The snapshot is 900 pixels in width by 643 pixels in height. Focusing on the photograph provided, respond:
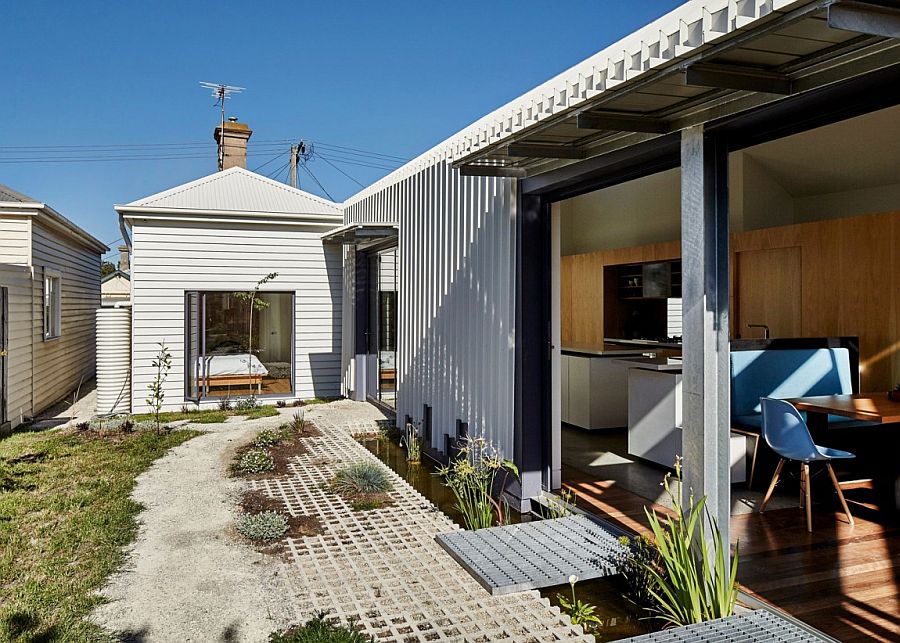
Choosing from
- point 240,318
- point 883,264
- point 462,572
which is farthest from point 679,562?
A: point 240,318

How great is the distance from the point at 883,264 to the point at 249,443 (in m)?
7.09

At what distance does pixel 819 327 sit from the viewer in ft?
25.3

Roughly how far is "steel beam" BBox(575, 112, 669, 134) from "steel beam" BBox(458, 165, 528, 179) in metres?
1.38

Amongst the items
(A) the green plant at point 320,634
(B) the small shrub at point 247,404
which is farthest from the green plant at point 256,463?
(B) the small shrub at point 247,404

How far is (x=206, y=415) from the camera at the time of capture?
10.3 metres

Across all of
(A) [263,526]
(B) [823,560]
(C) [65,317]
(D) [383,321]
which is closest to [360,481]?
(A) [263,526]

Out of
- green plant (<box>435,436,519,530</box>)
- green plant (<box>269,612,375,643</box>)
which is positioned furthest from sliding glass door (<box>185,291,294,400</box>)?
green plant (<box>269,612,375,643</box>)

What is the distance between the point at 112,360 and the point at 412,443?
571cm

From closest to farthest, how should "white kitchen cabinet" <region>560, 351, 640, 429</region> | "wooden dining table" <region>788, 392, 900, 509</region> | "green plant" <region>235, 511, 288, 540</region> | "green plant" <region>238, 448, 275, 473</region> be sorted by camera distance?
1. "wooden dining table" <region>788, 392, 900, 509</region>
2. "green plant" <region>235, 511, 288, 540</region>
3. "green plant" <region>238, 448, 275, 473</region>
4. "white kitchen cabinet" <region>560, 351, 640, 429</region>

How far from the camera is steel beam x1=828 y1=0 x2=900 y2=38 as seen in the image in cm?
217

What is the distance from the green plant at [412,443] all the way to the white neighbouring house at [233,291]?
406cm

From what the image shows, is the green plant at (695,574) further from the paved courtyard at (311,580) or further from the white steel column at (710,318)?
the paved courtyard at (311,580)

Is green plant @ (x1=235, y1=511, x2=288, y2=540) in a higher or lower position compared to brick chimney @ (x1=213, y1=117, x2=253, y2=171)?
lower

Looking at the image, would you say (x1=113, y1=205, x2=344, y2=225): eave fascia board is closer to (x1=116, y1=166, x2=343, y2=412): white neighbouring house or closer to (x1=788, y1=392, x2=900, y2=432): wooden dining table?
(x1=116, y1=166, x2=343, y2=412): white neighbouring house
